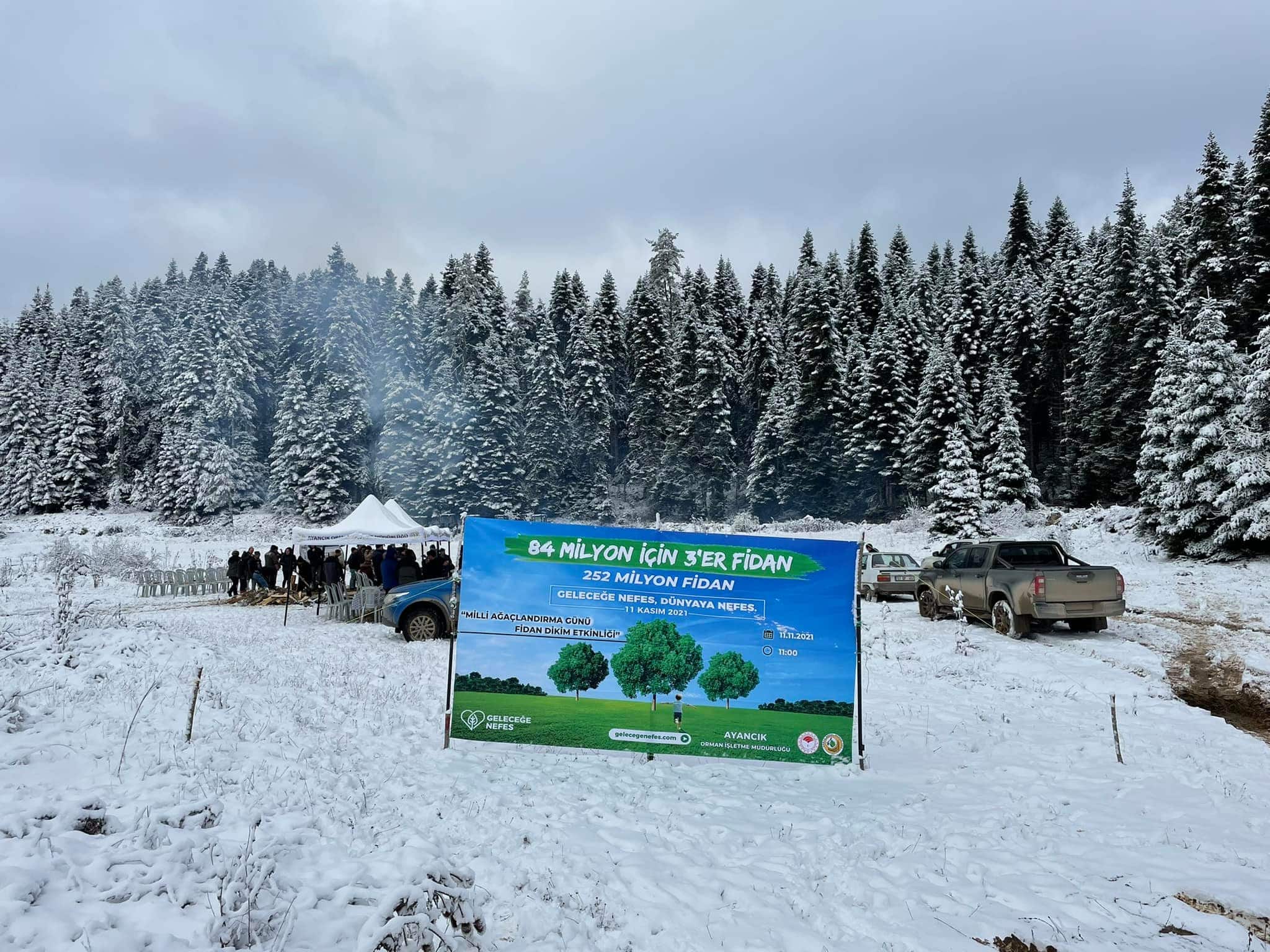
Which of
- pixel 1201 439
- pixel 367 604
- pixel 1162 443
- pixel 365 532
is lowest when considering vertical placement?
pixel 367 604

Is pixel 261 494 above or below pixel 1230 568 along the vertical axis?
above

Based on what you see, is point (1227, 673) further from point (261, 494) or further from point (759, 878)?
point (261, 494)

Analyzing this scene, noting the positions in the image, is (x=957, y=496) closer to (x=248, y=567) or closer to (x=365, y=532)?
(x=365, y=532)

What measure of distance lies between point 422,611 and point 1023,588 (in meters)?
11.8

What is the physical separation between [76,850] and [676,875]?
147 inches

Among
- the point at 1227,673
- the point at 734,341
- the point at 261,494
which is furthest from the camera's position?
the point at 734,341

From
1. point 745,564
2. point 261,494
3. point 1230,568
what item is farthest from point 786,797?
point 261,494

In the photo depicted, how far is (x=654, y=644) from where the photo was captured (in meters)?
7.29

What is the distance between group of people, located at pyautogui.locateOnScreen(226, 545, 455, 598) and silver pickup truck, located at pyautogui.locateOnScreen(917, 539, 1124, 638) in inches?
459

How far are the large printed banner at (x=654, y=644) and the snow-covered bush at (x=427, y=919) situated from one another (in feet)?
9.45

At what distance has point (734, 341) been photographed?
63250 millimetres

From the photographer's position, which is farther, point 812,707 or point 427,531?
point 427,531

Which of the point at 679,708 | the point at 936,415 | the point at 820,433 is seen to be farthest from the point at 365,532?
the point at 820,433

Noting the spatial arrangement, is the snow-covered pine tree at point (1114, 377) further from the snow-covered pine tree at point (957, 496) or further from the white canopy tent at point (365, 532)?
the white canopy tent at point (365, 532)
